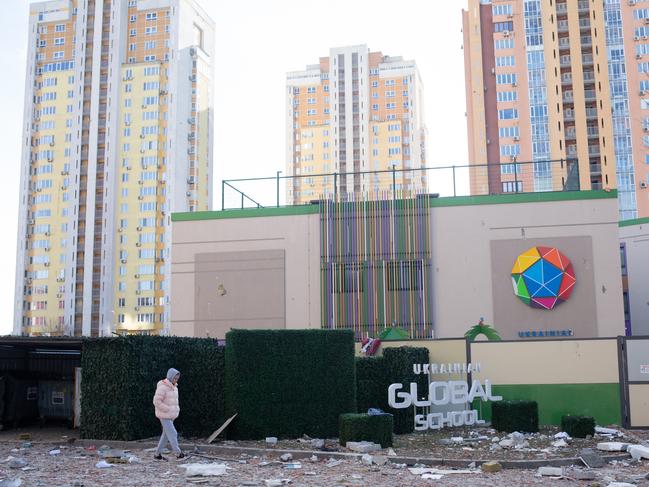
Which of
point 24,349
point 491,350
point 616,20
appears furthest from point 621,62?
point 24,349

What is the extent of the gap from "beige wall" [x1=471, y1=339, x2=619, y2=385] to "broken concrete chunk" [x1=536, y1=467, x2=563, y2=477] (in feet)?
25.8

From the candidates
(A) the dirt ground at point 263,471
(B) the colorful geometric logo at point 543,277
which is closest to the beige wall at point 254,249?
(B) the colorful geometric logo at point 543,277

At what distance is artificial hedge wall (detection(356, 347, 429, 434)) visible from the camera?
19078 mm

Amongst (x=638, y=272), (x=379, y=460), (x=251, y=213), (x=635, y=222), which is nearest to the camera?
(x=379, y=460)

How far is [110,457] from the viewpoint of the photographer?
14.7 m

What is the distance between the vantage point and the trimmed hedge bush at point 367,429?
52.4ft

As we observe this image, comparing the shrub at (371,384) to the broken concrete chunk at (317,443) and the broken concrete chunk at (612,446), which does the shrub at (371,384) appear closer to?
the broken concrete chunk at (317,443)

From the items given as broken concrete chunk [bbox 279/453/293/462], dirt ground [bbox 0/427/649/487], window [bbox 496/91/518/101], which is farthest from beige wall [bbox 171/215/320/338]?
window [bbox 496/91/518/101]

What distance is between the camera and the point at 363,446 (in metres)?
15.4

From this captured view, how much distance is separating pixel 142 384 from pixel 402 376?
675 centimetres

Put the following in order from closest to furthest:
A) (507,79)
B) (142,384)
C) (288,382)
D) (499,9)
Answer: (142,384)
(288,382)
(507,79)
(499,9)

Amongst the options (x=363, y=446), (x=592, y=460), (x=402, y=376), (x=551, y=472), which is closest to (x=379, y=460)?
(x=363, y=446)

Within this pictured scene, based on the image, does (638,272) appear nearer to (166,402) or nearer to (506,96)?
(166,402)

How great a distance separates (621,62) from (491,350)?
74.1 metres
